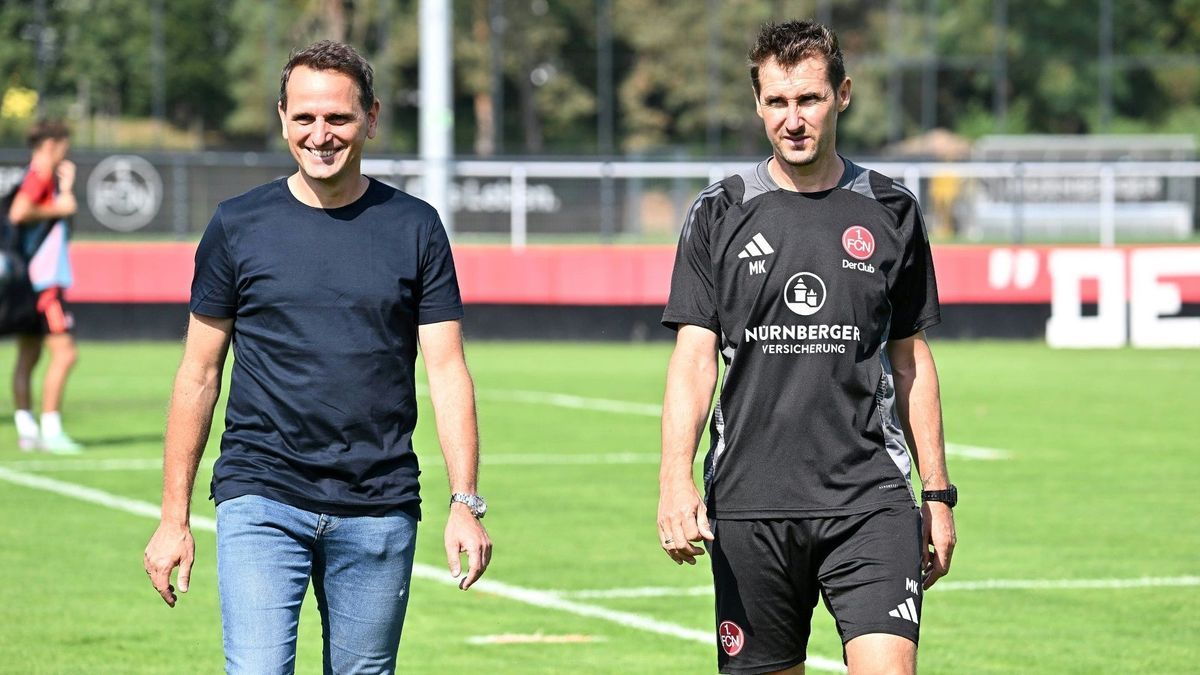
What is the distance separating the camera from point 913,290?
5.37 meters

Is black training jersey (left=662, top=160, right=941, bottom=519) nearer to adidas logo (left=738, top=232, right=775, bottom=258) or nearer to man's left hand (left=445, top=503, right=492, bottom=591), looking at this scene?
adidas logo (left=738, top=232, right=775, bottom=258)

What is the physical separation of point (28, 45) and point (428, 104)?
27111mm

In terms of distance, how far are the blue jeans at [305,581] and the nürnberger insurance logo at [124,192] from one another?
109 ft

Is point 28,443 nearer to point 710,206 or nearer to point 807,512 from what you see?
point 710,206

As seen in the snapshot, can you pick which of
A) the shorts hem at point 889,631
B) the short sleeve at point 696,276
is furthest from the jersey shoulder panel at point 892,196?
the shorts hem at point 889,631

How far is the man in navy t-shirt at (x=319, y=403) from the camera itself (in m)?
4.98

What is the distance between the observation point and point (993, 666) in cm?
785

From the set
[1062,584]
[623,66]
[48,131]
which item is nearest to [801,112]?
[1062,584]

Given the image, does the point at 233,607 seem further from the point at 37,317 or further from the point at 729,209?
the point at 37,317

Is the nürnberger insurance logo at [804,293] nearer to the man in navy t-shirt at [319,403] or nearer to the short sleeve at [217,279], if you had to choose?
the man in navy t-shirt at [319,403]

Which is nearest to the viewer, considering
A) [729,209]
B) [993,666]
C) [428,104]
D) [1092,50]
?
[729,209]

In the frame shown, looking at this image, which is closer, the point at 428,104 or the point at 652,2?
the point at 428,104

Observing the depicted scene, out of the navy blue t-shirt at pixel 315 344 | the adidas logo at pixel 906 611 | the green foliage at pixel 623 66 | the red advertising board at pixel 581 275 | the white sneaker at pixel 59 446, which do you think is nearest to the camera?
the navy blue t-shirt at pixel 315 344

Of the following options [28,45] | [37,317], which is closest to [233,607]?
[37,317]
